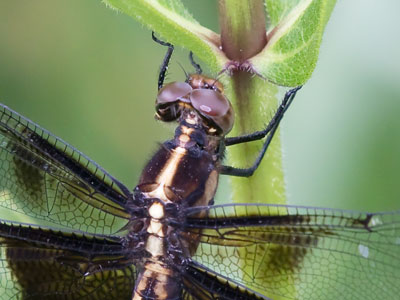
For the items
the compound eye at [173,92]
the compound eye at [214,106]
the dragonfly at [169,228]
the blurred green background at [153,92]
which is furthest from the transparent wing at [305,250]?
the blurred green background at [153,92]

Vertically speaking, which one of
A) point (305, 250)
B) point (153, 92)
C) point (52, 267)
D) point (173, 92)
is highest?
point (153, 92)

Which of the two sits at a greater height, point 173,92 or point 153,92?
point 153,92

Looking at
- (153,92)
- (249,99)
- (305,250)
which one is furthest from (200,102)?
(153,92)

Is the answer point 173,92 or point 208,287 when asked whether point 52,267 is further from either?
point 173,92

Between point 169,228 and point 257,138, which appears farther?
point 169,228

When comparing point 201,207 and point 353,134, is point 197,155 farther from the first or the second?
point 353,134

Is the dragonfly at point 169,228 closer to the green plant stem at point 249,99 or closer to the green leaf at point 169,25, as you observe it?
the green plant stem at point 249,99

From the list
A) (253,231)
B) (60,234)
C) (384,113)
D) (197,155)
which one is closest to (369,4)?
(384,113)

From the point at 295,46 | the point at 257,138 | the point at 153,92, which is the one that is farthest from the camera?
the point at 153,92
